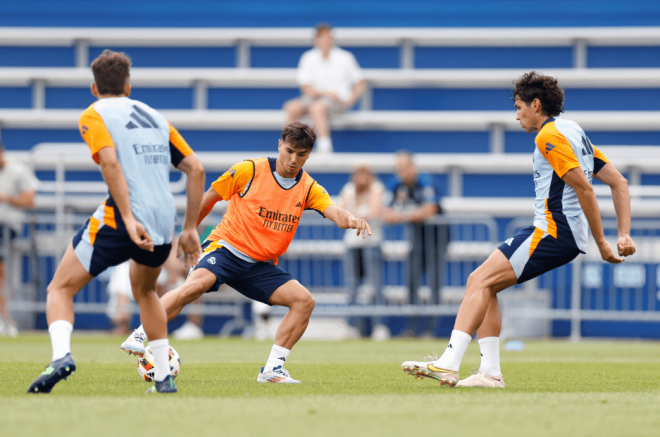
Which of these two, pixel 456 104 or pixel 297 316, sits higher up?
pixel 456 104

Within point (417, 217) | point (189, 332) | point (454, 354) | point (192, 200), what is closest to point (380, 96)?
point (417, 217)

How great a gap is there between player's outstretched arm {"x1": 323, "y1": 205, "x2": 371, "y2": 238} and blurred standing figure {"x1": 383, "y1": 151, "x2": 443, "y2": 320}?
581 cm

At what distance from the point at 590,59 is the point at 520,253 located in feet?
33.4

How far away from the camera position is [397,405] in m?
4.15

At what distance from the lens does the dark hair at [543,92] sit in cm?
528

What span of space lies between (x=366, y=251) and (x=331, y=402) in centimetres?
757

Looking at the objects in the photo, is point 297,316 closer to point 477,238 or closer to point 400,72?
point 477,238

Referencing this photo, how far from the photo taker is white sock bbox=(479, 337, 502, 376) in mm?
5363

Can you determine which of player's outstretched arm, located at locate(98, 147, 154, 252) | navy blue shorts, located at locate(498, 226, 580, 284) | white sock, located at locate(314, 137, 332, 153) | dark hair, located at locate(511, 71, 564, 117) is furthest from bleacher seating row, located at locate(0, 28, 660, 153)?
player's outstretched arm, located at locate(98, 147, 154, 252)

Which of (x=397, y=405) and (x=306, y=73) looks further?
(x=306, y=73)

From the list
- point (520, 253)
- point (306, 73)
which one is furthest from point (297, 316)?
point (306, 73)

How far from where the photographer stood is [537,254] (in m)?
5.21

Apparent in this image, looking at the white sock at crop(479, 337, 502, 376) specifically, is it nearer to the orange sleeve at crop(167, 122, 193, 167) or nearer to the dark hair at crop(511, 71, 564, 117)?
the dark hair at crop(511, 71, 564, 117)
